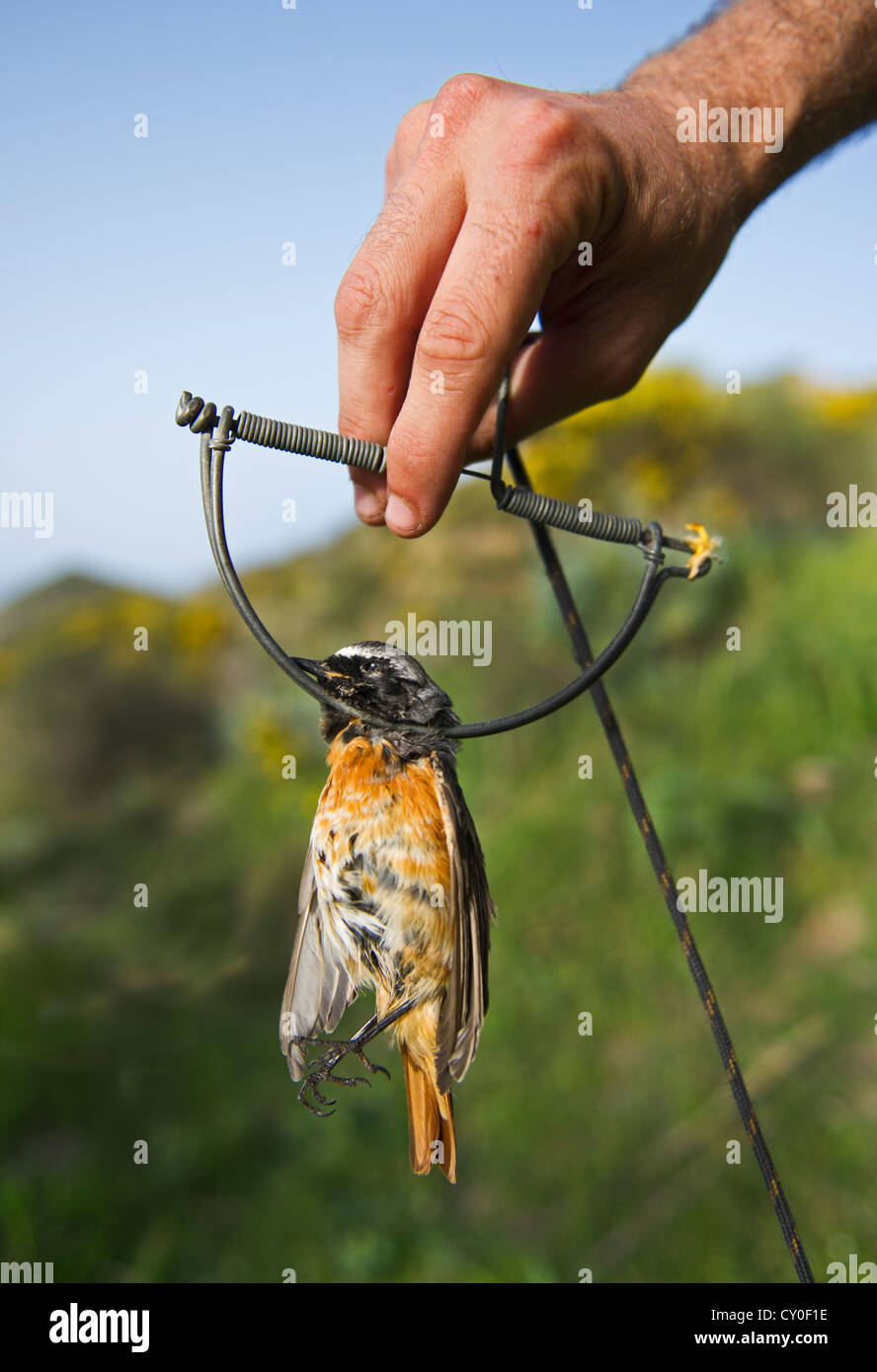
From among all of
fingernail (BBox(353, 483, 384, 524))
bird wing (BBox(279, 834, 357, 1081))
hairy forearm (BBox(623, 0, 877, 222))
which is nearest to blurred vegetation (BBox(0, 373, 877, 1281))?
fingernail (BBox(353, 483, 384, 524))

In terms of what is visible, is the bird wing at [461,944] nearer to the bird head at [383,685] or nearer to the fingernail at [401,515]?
the bird head at [383,685]

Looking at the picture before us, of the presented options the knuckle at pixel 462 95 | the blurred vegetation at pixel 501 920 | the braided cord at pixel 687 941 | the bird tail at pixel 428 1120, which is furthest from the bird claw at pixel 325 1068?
the knuckle at pixel 462 95

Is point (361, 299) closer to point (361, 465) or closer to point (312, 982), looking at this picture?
point (361, 465)

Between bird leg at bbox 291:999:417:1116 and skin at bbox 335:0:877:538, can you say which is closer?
bird leg at bbox 291:999:417:1116

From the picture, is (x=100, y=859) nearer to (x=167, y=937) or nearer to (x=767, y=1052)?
(x=167, y=937)

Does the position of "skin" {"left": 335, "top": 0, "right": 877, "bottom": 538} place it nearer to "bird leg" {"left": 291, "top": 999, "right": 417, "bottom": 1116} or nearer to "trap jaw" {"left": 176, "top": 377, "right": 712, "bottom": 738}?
"trap jaw" {"left": 176, "top": 377, "right": 712, "bottom": 738}

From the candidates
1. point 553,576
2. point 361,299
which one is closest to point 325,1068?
point 553,576

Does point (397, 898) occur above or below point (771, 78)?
below
